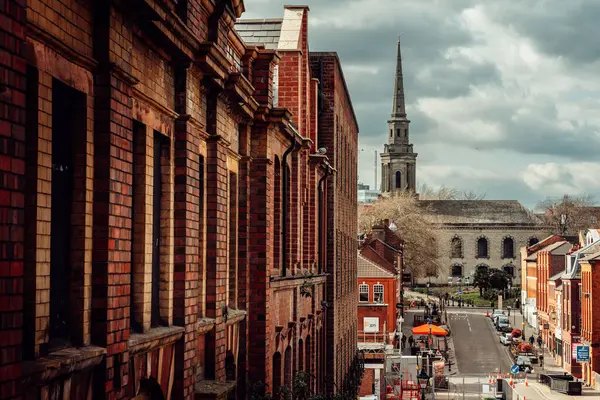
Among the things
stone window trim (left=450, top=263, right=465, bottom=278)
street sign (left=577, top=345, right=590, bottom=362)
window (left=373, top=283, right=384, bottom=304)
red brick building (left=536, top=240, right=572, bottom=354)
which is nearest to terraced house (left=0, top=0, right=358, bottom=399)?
street sign (left=577, top=345, right=590, bottom=362)

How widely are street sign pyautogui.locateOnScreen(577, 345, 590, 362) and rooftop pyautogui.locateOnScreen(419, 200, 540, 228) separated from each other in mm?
97032

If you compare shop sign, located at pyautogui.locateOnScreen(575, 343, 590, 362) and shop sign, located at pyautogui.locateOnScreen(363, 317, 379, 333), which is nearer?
shop sign, located at pyautogui.locateOnScreen(575, 343, 590, 362)

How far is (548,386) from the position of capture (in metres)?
55.0

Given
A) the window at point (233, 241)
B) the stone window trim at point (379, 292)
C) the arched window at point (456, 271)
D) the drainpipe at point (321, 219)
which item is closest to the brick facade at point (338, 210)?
the drainpipe at point (321, 219)

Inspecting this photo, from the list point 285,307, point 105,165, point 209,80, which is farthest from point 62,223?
point 285,307

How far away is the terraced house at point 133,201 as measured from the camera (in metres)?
7.51

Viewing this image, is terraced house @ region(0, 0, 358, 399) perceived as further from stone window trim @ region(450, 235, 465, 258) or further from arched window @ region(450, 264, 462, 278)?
arched window @ region(450, 264, 462, 278)

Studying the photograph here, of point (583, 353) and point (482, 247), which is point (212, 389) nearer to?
point (583, 353)

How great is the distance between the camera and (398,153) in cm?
18100

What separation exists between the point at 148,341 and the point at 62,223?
7.06 ft

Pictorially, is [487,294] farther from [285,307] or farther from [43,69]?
[43,69]

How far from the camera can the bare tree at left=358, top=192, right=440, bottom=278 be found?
120500mm

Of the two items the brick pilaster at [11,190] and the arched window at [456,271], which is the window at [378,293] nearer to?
the brick pilaster at [11,190]

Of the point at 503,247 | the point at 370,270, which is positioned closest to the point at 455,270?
the point at 503,247
